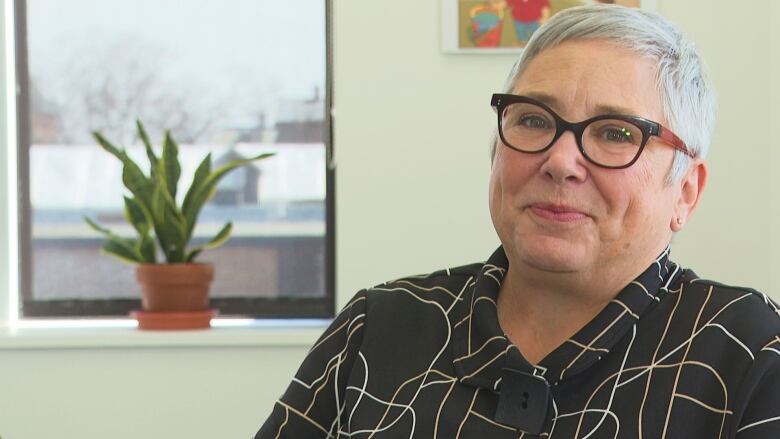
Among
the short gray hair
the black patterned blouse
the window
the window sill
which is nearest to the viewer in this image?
the black patterned blouse

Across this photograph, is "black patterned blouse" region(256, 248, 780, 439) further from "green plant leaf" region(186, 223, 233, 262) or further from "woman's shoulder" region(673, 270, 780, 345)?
"green plant leaf" region(186, 223, 233, 262)

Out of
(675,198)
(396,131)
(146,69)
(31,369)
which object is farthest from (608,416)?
(146,69)

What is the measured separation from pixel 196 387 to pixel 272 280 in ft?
1.56

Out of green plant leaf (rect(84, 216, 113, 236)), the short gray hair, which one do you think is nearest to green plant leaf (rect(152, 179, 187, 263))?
green plant leaf (rect(84, 216, 113, 236))

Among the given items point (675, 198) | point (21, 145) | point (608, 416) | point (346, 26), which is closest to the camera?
point (608, 416)

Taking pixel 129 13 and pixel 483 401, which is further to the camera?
pixel 129 13

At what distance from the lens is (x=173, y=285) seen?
2971mm

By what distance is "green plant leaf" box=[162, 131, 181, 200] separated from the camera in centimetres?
299

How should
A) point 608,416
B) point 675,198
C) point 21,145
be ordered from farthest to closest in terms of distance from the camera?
point 21,145 → point 675,198 → point 608,416

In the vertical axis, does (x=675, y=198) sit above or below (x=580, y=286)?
above

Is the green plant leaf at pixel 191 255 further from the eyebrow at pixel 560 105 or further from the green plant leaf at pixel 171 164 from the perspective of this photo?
the eyebrow at pixel 560 105

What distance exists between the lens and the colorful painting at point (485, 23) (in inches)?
115

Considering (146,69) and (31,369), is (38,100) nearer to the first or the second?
(146,69)

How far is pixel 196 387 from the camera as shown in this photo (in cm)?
296
